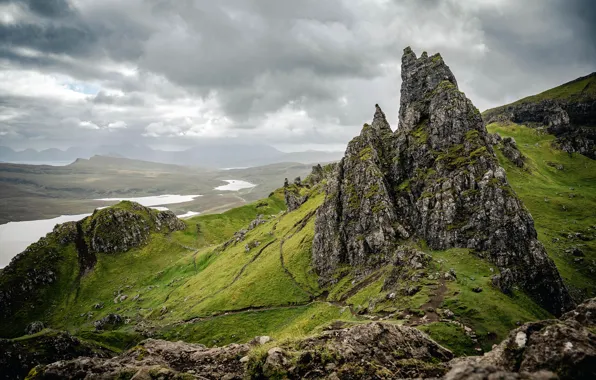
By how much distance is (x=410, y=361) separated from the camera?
2033 cm

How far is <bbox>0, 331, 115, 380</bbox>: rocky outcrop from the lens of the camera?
1651 inches

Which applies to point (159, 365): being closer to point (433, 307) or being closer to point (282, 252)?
point (433, 307)

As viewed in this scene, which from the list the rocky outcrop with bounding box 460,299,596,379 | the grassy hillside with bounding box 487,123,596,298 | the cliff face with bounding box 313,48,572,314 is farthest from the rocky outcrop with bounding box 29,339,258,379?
the grassy hillside with bounding box 487,123,596,298

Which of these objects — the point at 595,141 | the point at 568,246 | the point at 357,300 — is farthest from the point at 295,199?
the point at 595,141

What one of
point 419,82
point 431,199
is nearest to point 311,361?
point 431,199

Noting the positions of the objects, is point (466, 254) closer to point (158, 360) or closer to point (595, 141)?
point (158, 360)

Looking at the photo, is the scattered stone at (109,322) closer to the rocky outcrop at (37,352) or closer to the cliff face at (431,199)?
the rocky outcrop at (37,352)

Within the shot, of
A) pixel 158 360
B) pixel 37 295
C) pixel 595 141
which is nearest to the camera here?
pixel 158 360

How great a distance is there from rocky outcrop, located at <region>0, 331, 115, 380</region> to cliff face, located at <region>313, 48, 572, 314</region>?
203 ft

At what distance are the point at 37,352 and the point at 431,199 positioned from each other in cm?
8489

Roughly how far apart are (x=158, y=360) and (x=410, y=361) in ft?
70.8

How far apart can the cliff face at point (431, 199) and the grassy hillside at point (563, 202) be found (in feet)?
75.3

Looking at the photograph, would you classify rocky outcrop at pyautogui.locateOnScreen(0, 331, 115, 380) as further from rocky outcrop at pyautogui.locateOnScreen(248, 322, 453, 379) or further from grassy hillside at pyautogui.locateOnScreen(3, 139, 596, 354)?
rocky outcrop at pyautogui.locateOnScreen(248, 322, 453, 379)

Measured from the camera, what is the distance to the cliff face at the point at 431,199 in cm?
6159
